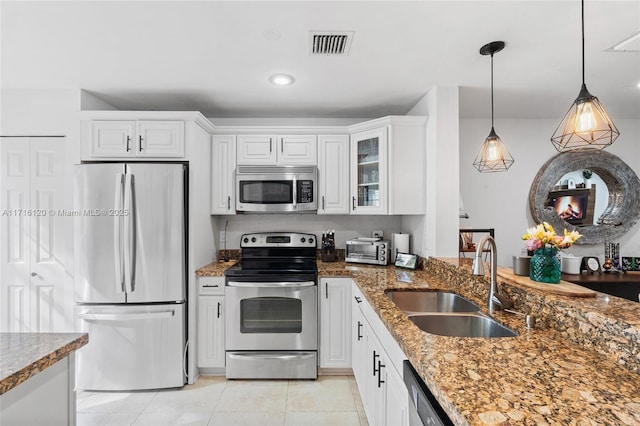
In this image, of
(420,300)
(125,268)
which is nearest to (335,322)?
(420,300)

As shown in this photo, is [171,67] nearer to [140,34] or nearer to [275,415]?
[140,34]

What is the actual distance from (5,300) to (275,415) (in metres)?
2.36

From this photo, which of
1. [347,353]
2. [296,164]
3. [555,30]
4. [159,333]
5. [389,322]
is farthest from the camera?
[296,164]

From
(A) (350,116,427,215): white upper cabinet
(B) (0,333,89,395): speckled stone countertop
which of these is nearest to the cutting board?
(A) (350,116,427,215): white upper cabinet

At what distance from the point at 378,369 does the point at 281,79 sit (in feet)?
6.67

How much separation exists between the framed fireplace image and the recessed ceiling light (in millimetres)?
3036

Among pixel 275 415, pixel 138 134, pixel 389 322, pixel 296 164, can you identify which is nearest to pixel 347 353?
pixel 275 415

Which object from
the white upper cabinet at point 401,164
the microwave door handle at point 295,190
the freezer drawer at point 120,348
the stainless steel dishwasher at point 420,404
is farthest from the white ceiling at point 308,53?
the freezer drawer at point 120,348

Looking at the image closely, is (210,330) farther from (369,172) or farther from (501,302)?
(501,302)

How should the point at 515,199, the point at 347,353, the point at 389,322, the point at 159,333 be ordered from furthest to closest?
the point at 515,199
the point at 347,353
the point at 159,333
the point at 389,322

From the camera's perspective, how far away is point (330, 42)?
190 centimetres

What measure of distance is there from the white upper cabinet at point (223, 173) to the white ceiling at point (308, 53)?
0.35 m

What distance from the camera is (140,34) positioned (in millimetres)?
1820

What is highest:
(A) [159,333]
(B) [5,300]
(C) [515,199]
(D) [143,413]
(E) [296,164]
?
(E) [296,164]
